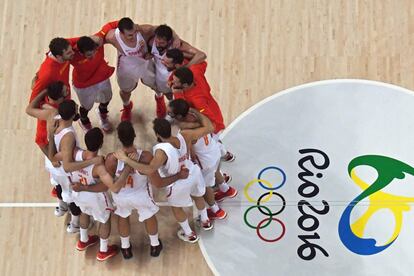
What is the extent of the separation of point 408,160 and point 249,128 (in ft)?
5.12

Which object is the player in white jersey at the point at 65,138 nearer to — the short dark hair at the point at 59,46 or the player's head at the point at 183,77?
the short dark hair at the point at 59,46

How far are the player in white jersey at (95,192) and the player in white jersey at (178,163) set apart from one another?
7.7 inches

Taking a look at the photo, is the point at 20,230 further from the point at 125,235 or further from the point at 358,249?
the point at 358,249

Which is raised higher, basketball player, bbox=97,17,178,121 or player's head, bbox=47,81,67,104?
basketball player, bbox=97,17,178,121

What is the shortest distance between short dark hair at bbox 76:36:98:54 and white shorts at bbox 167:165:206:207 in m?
1.30

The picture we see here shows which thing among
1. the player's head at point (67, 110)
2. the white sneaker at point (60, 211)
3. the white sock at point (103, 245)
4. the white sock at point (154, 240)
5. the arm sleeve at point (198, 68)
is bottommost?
the white sock at point (103, 245)

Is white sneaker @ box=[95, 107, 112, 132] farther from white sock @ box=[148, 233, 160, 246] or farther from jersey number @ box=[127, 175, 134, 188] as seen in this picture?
jersey number @ box=[127, 175, 134, 188]

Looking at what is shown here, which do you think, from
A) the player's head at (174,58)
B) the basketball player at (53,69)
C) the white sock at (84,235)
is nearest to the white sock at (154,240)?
the white sock at (84,235)

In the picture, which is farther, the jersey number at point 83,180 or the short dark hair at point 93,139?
the jersey number at point 83,180

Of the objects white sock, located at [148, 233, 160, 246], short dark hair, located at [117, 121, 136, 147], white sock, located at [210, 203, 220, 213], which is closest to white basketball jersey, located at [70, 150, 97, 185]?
short dark hair, located at [117, 121, 136, 147]

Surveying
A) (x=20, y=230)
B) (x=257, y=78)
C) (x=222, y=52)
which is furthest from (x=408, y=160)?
(x=20, y=230)

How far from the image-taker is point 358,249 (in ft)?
19.4

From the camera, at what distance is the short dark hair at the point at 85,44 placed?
5324 millimetres

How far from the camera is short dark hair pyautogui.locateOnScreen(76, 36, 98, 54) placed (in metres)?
5.32
